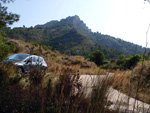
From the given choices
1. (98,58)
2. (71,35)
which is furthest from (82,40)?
(98,58)

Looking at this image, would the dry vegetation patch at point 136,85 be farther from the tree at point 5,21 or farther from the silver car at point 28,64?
the tree at point 5,21

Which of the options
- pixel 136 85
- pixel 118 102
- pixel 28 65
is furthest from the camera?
pixel 136 85

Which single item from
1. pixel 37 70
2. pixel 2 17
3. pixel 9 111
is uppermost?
pixel 2 17

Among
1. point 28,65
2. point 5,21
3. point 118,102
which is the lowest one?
point 118,102

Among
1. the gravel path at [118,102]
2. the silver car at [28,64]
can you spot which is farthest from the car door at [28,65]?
the gravel path at [118,102]

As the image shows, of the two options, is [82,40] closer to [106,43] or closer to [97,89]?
[106,43]

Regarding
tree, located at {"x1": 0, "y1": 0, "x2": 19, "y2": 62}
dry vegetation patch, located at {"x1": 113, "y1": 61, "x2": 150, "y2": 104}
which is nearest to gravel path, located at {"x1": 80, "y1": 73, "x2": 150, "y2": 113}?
dry vegetation patch, located at {"x1": 113, "y1": 61, "x2": 150, "y2": 104}

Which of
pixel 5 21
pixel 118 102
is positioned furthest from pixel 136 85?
pixel 5 21

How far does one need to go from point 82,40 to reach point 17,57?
81.2 metres

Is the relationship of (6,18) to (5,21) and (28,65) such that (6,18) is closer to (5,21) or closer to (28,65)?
(5,21)

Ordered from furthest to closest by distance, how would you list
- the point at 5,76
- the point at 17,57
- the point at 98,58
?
the point at 98,58, the point at 17,57, the point at 5,76

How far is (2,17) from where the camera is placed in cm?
471

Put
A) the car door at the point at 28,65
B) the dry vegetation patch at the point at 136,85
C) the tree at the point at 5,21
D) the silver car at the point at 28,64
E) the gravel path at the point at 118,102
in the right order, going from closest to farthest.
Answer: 1. the dry vegetation patch at the point at 136,85
2. the gravel path at the point at 118,102
3. the car door at the point at 28,65
4. the silver car at the point at 28,64
5. the tree at the point at 5,21

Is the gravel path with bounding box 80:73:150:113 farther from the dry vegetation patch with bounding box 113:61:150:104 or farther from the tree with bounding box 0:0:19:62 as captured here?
the tree with bounding box 0:0:19:62
